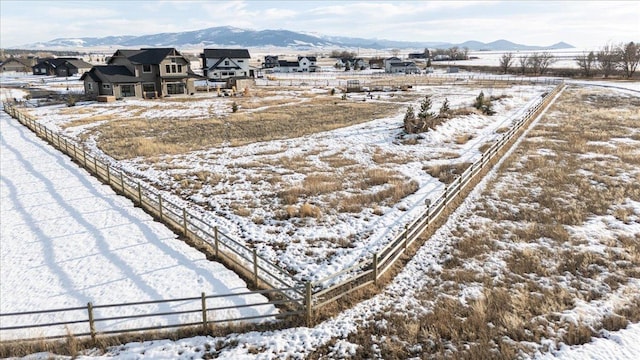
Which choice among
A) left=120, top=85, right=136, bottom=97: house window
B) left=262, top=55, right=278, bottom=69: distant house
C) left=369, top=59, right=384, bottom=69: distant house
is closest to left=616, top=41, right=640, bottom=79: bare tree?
left=369, top=59, right=384, bottom=69: distant house

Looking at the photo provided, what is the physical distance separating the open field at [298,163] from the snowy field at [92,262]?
2.45 metres

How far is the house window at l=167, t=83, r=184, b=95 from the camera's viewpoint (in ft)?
217

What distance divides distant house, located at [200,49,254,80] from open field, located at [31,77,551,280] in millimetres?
36204

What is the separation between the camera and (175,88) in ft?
219

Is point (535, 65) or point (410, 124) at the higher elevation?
point (535, 65)

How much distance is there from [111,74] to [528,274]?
6364cm

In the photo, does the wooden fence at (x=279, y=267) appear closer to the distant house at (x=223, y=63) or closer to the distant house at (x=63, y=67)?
the distant house at (x=223, y=63)

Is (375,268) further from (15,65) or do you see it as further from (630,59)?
(15,65)

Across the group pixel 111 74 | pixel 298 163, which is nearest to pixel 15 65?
pixel 111 74

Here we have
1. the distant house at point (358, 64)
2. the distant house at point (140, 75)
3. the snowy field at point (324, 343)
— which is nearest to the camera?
the snowy field at point (324, 343)

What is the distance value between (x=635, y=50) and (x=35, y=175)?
128924 millimetres

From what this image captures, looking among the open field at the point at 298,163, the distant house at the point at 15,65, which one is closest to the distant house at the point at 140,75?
the open field at the point at 298,163

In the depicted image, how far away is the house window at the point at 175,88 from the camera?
6602 centimetres

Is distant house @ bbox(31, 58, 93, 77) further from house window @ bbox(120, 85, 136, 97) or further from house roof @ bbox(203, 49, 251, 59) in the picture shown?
house window @ bbox(120, 85, 136, 97)
